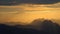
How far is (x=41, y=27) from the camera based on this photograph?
92 centimetres

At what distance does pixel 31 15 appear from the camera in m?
0.94

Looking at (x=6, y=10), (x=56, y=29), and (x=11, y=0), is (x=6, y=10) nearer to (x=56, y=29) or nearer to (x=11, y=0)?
(x=11, y=0)

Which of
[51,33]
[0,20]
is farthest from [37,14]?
[0,20]

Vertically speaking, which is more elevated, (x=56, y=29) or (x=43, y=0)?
(x=43, y=0)

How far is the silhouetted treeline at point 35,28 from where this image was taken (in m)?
0.90

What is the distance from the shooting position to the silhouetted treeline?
2.95 feet

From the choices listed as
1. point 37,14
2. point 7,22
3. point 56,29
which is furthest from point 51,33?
point 7,22

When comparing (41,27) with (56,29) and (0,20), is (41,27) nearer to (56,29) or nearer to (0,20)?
(56,29)

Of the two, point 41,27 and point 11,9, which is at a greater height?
point 11,9

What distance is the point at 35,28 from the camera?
0.91 meters

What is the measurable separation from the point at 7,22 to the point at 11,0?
0.17m

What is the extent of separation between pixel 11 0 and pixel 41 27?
Result: 31 centimetres

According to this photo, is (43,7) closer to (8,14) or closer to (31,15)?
(31,15)

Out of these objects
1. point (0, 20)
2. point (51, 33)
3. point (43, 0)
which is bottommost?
point (51, 33)
